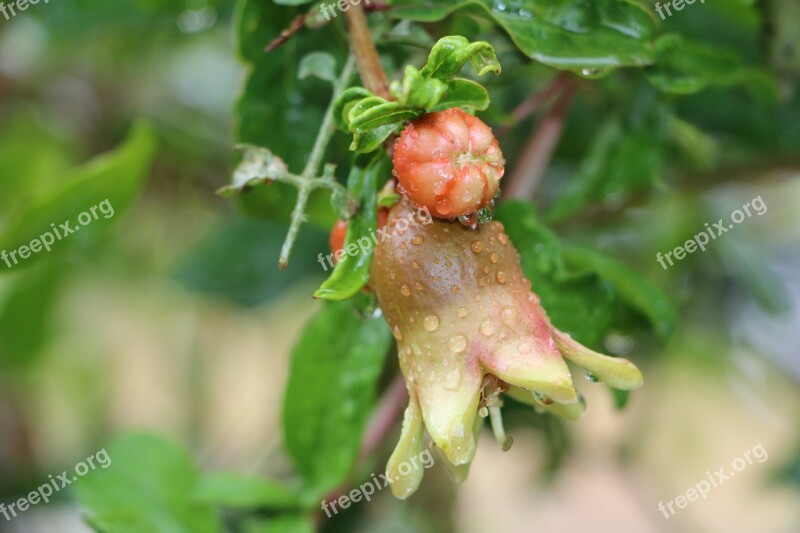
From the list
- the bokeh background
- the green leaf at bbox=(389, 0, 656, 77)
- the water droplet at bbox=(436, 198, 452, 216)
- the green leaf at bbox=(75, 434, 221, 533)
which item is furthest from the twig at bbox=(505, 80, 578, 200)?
the green leaf at bbox=(75, 434, 221, 533)

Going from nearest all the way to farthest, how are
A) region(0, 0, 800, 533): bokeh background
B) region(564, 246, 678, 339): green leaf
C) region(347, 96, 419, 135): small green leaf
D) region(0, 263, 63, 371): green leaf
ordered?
region(347, 96, 419, 135): small green leaf → region(564, 246, 678, 339): green leaf → region(0, 0, 800, 533): bokeh background → region(0, 263, 63, 371): green leaf

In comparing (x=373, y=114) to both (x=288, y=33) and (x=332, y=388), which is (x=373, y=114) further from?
(x=332, y=388)

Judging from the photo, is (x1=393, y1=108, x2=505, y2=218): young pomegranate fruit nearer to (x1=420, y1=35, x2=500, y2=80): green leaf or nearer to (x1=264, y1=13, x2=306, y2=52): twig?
(x1=420, y1=35, x2=500, y2=80): green leaf

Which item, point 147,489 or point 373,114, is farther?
point 147,489

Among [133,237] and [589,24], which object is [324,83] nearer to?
[589,24]

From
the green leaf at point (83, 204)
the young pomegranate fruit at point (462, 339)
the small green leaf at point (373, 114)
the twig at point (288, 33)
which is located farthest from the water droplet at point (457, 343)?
the green leaf at point (83, 204)

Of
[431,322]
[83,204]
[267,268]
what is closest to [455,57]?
[431,322]

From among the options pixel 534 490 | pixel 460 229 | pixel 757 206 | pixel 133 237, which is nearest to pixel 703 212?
pixel 757 206
